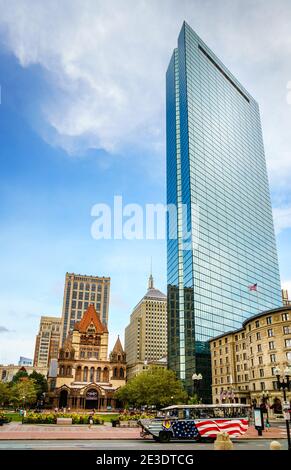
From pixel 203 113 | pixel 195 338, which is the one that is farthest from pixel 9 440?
pixel 203 113

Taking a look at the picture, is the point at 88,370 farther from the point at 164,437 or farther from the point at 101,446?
the point at 101,446

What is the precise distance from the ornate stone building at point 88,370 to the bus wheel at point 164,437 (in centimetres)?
7161

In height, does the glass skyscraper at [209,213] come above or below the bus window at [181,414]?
above

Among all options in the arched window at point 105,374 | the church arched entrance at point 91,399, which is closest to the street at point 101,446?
the church arched entrance at point 91,399

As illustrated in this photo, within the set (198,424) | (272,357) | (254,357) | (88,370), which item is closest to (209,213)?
(254,357)

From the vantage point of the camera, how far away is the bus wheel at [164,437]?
24869 mm

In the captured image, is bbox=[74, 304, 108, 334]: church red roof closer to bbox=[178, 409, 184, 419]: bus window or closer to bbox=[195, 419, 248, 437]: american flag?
bbox=[178, 409, 184, 419]: bus window

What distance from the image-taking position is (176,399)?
59.8m

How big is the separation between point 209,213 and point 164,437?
77477 mm

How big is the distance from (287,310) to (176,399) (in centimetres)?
2367

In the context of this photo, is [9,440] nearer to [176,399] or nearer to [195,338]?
[176,399]

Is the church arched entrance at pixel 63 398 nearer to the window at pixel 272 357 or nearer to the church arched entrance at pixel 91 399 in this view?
the church arched entrance at pixel 91 399

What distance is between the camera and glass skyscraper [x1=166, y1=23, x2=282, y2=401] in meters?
87.0

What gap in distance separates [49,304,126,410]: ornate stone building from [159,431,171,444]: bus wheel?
235ft
